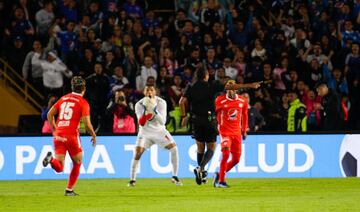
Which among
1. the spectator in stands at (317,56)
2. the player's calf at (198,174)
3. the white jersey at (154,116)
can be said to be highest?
the spectator in stands at (317,56)

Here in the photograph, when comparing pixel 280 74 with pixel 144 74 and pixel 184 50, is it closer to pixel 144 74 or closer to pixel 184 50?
pixel 184 50

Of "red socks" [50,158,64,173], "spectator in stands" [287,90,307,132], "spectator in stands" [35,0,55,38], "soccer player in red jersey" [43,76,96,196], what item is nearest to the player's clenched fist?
"soccer player in red jersey" [43,76,96,196]

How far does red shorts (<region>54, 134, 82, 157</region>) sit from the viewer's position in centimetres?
1753

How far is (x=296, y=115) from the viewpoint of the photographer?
82.2 feet

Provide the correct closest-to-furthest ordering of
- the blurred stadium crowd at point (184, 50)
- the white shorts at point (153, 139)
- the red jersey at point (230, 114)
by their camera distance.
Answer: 1. the red jersey at point (230, 114)
2. the white shorts at point (153, 139)
3. the blurred stadium crowd at point (184, 50)

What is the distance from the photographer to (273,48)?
89.9 feet

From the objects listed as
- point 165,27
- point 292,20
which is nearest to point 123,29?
point 165,27

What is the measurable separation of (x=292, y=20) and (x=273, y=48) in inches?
61.6

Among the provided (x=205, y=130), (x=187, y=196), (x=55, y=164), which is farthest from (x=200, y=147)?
(x=55, y=164)

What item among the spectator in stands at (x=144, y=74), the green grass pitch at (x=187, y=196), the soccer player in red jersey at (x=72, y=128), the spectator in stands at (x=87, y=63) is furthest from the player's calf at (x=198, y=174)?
the spectator in stands at (x=87, y=63)

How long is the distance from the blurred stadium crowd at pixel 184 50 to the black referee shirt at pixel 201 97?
4707mm

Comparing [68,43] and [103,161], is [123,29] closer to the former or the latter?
[68,43]

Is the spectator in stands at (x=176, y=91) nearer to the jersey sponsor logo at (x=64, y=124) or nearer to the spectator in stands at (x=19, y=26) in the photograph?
the spectator in stands at (x=19, y=26)

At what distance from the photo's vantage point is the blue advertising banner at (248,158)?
2397 cm
